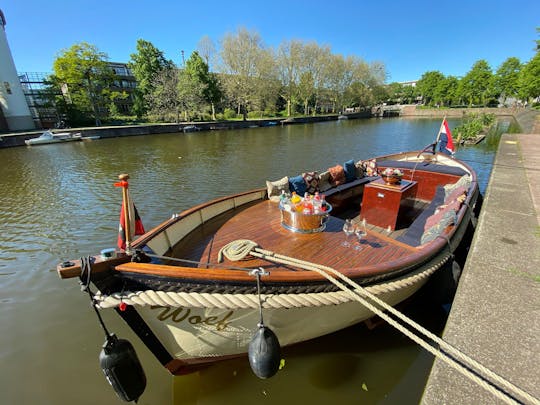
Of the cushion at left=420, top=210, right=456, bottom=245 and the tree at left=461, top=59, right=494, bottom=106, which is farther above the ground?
the tree at left=461, top=59, right=494, bottom=106

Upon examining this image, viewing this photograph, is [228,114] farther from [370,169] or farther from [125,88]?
[370,169]

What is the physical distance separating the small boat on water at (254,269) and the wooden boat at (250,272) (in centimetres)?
1

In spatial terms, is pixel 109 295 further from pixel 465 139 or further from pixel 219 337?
pixel 465 139

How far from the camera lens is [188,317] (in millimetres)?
2387

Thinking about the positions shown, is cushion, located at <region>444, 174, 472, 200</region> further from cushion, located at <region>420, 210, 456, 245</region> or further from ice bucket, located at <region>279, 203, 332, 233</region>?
ice bucket, located at <region>279, 203, 332, 233</region>

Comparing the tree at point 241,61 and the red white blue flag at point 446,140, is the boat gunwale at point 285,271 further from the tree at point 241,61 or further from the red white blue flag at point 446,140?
the tree at point 241,61

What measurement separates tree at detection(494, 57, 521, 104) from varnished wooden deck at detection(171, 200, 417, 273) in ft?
231

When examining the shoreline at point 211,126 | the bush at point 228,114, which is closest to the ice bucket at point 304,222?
the shoreline at point 211,126

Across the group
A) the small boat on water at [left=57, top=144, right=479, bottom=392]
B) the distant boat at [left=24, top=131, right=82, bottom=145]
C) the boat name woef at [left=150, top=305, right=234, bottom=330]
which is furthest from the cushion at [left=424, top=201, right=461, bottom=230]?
the distant boat at [left=24, top=131, right=82, bottom=145]

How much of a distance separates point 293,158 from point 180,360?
1531cm

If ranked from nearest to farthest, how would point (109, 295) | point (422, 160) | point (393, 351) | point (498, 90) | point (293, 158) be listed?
point (109, 295) → point (393, 351) → point (422, 160) → point (293, 158) → point (498, 90)

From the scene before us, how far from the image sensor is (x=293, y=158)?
17109mm

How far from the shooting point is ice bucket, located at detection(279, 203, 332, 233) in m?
3.91

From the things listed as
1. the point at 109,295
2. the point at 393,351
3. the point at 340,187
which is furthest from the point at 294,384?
the point at 340,187
